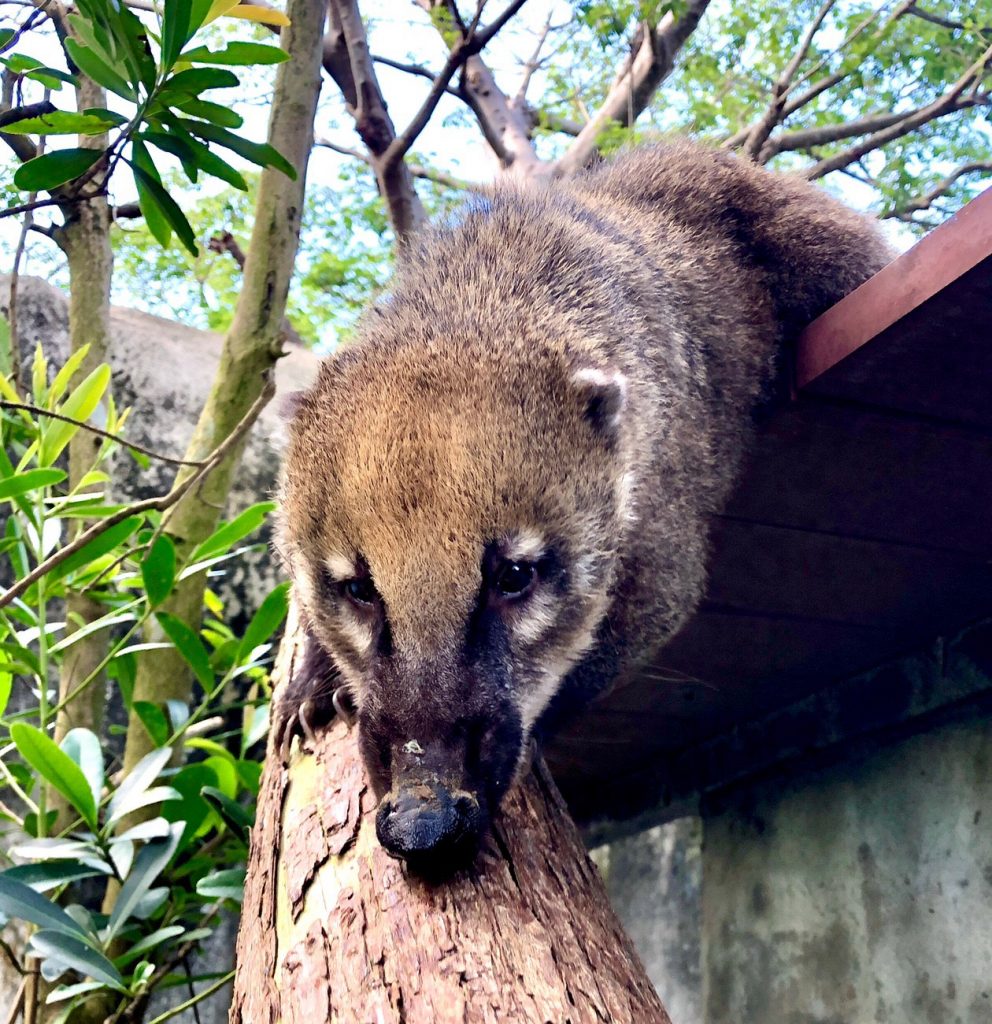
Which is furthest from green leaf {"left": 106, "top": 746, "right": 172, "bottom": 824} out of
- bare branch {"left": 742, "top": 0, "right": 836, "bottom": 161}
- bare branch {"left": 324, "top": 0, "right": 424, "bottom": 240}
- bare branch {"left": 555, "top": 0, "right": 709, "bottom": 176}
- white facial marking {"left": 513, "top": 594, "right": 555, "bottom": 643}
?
bare branch {"left": 742, "top": 0, "right": 836, "bottom": 161}

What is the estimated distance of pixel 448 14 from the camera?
509 centimetres

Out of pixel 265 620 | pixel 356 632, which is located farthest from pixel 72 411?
pixel 356 632

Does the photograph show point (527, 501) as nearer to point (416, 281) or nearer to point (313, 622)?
point (313, 622)

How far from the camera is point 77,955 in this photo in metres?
2.45

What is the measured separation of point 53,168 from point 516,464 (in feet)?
3.89

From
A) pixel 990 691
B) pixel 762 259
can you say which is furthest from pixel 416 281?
pixel 990 691

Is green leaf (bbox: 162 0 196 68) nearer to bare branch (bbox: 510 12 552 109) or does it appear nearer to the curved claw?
the curved claw

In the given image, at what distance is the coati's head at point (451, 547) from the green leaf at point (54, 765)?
0.80 metres

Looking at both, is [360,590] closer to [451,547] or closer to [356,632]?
[356,632]

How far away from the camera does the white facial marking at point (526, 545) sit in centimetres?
199

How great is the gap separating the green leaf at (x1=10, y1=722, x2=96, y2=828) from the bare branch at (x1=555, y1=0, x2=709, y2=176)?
3188 mm

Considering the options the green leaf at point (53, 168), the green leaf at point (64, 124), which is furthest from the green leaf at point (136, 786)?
the green leaf at point (64, 124)

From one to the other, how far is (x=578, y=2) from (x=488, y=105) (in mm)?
770

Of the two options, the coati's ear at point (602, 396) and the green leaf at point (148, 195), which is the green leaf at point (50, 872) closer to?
the green leaf at point (148, 195)
